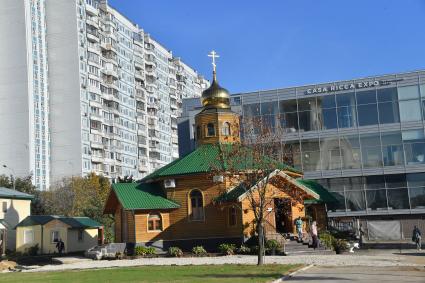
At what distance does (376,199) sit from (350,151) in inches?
195

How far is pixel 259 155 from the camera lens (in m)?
26.3

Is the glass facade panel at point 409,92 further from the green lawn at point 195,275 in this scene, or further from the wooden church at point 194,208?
the green lawn at point 195,275

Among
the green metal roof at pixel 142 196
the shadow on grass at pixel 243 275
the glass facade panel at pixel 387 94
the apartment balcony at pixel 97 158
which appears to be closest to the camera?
the shadow on grass at pixel 243 275

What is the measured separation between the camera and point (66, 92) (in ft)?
264

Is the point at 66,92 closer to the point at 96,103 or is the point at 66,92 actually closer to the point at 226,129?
the point at 96,103

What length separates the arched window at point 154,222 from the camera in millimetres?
35469

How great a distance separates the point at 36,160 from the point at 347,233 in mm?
49677

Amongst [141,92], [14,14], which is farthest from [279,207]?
[141,92]

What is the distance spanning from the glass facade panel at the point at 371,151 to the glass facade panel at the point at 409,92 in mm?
4321

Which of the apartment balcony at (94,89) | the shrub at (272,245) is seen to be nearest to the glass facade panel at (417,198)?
the shrub at (272,245)

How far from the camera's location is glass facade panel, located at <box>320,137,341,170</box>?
5225cm

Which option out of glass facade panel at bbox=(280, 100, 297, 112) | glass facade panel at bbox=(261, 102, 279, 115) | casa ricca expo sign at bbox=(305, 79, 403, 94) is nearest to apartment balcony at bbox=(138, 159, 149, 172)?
glass facade panel at bbox=(261, 102, 279, 115)

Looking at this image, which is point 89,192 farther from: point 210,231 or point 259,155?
point 259,155

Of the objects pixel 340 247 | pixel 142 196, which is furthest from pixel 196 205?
pixel 340 247
